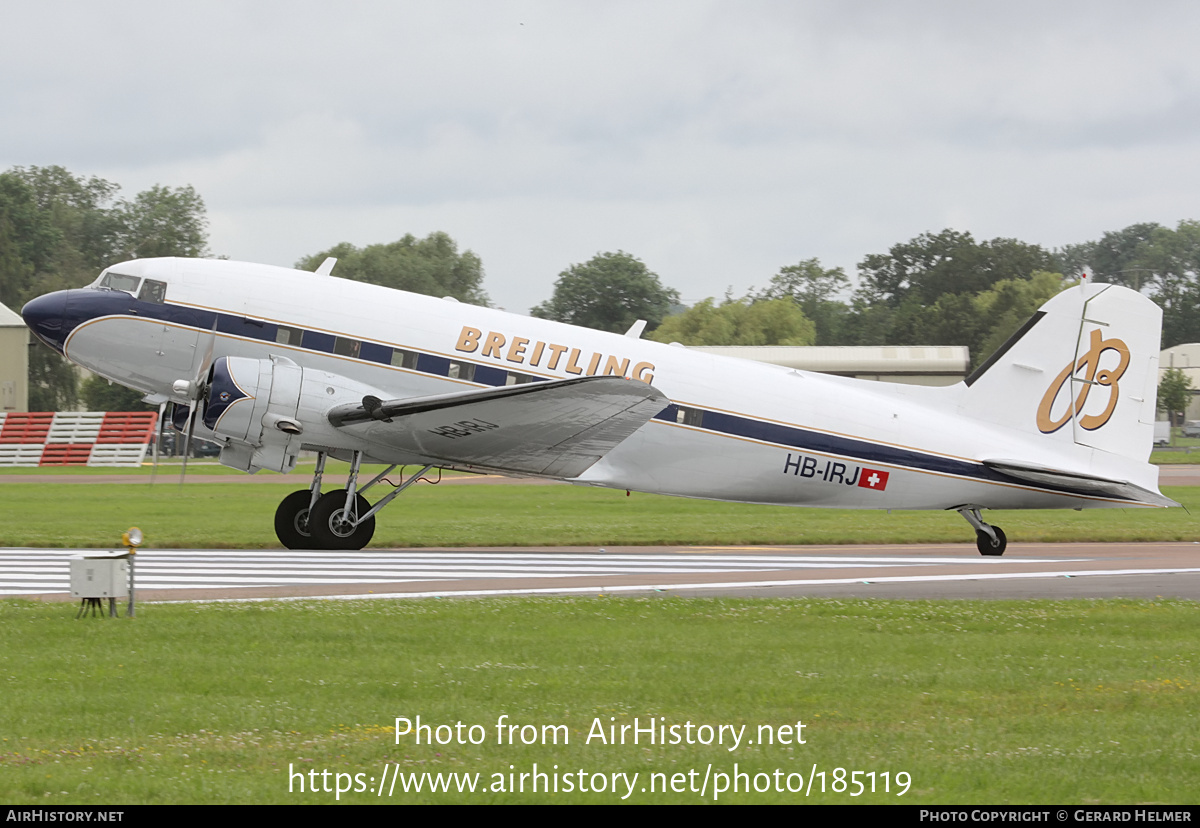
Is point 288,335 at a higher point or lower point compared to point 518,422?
higher

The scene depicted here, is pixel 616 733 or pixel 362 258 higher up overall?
pixel 362 258

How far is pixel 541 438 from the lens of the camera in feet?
59.4

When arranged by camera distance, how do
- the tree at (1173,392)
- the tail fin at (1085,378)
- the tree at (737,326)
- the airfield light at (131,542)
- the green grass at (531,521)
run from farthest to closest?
the tree at (1173,392), the tree at (737,326), the green grass at (531,521), the tail fin at (1085,378), the airfield light at (131,542)

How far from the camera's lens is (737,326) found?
82.6 metres

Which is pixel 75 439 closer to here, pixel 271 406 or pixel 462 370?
pixel 271 406

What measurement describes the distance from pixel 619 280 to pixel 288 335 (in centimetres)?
7100

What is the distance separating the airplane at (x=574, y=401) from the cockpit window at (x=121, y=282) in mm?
31

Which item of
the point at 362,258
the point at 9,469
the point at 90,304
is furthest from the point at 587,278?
the point at 90,304

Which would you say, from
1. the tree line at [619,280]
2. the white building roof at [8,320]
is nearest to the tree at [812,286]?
the tree line at [619,280]

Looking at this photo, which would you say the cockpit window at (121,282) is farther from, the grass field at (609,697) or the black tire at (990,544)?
the black tire at (990,544)

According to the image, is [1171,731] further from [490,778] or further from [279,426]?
[279,426]

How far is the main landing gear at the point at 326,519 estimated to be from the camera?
60.6 ft

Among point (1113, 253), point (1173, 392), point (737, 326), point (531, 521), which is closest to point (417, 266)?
point (737, 326)
